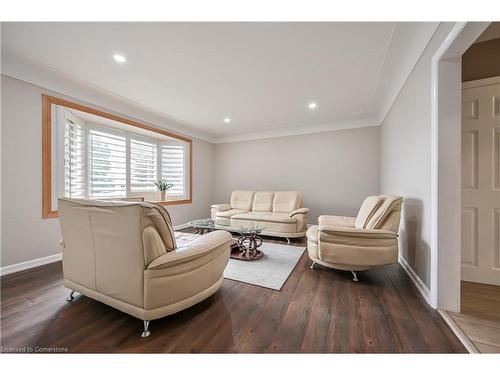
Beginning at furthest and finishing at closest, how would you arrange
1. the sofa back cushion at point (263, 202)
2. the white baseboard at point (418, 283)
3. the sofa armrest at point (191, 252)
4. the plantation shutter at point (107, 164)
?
the sofa back cushion at point (263, 202) < the plantation shutter at point (107, 164) < the white baseboard at point (418, 283) < the sofa armrest at point (191, 252)

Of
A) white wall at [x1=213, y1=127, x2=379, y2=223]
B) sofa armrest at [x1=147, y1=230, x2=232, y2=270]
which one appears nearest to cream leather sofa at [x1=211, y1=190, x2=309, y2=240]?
white wall at [x1=213, y1=127, x2=379, y2=223]

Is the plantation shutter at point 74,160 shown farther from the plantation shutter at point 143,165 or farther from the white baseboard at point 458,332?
the white baseboard at point 458,332

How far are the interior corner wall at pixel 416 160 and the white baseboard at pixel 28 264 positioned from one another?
4.46 metres

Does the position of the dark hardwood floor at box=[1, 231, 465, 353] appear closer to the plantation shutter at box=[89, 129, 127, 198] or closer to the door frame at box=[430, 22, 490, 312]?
the door frame at box=[430, 22, 490, 312]

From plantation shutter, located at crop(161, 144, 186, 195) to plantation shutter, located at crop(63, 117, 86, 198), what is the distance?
1.67 meters

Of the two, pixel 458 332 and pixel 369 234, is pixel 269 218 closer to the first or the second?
pixel 369 234

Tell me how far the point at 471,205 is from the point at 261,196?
342cm

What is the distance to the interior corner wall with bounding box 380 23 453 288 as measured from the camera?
5.77 feet

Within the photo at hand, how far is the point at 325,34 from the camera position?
1.83 metres

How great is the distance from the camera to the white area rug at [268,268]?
210 centimetres

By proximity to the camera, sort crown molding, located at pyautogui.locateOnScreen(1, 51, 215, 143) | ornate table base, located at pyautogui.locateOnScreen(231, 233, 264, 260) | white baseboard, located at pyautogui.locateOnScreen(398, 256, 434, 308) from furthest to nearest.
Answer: ornate table base, located at pyautogui.locateOnScreen(231, 233, 264, 260) → crown molding, located at pyautogui.locateOnScreen(1, 51, 215, 143) → white baseboard, located at pyautogui.locateOnScreen(398, 256, 434, 308)

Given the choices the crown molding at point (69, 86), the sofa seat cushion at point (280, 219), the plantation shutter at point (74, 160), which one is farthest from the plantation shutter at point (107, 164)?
the sofa seat cushion at point (280, 219)

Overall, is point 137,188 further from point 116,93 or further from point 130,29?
point 130,29
